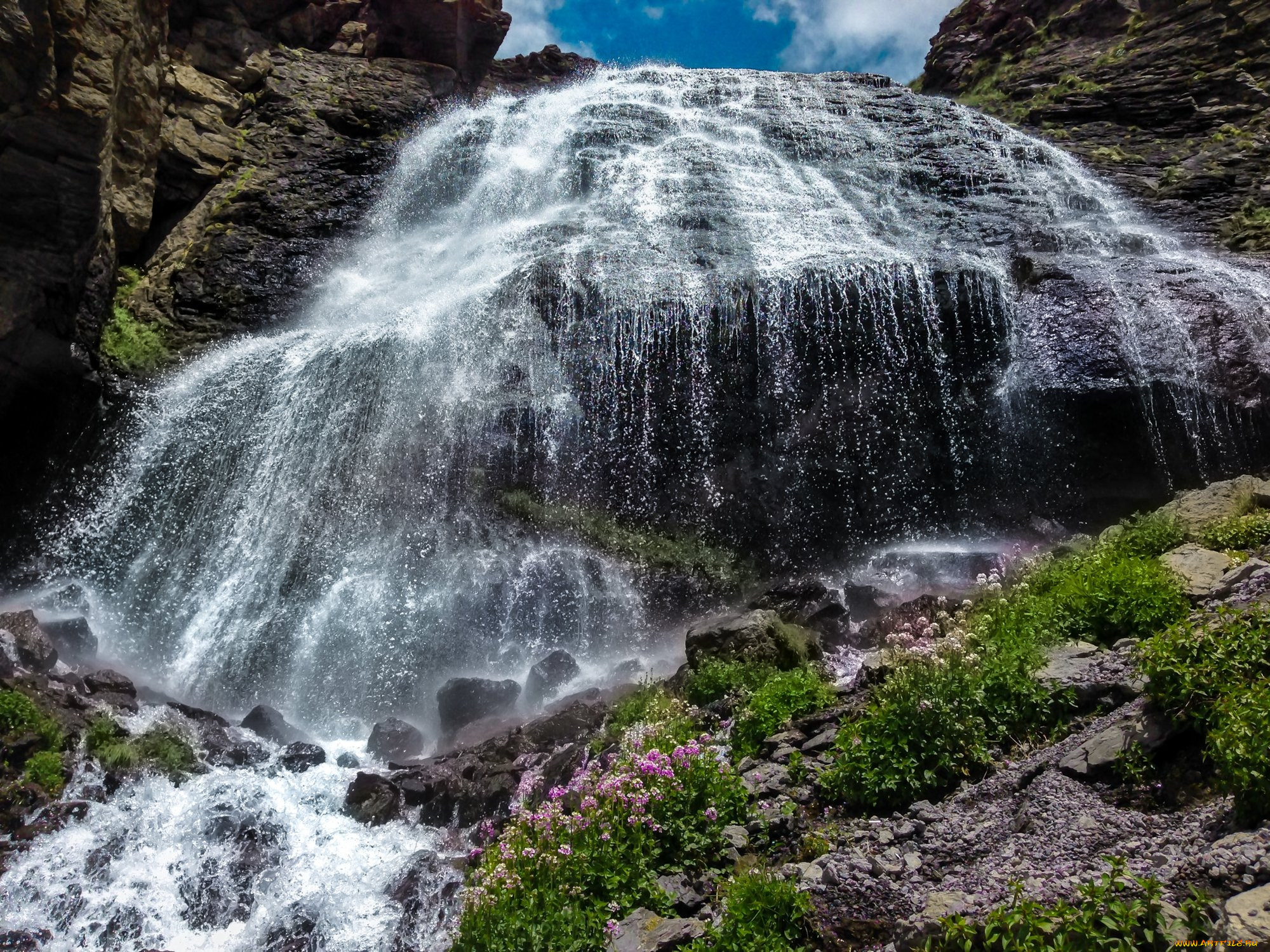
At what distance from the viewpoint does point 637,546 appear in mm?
16078

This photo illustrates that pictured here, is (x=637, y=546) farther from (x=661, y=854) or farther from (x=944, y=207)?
(x=944, y=207)

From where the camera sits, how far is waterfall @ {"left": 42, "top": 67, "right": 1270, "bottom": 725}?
47.9 ft

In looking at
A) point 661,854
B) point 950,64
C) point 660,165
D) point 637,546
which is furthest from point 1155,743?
point 950,64

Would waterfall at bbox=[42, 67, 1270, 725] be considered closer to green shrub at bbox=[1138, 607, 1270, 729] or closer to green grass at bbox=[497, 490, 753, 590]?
green grass at bbox=[497, 490, 753, 590]

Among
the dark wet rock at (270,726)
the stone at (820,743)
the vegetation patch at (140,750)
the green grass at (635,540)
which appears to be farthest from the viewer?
the green grass at (635,540)

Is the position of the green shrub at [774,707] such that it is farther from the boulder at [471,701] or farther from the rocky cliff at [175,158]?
the rocky cliff at [175,158]

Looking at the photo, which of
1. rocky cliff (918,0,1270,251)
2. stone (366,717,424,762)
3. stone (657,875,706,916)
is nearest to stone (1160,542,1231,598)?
stone (657,875,706,916)

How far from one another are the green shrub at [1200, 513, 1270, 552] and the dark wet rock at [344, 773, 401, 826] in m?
9.14

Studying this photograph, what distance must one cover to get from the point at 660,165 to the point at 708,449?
10.1 meters

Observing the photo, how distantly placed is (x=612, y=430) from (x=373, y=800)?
8541 millimetres

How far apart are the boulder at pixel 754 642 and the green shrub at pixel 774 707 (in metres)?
1.30

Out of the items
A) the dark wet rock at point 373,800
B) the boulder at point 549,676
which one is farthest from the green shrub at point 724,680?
the boulder at point 549,676

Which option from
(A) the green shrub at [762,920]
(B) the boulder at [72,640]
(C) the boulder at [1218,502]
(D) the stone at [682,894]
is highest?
(B) the boulder at [72,640]

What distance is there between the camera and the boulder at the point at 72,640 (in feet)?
43.3
